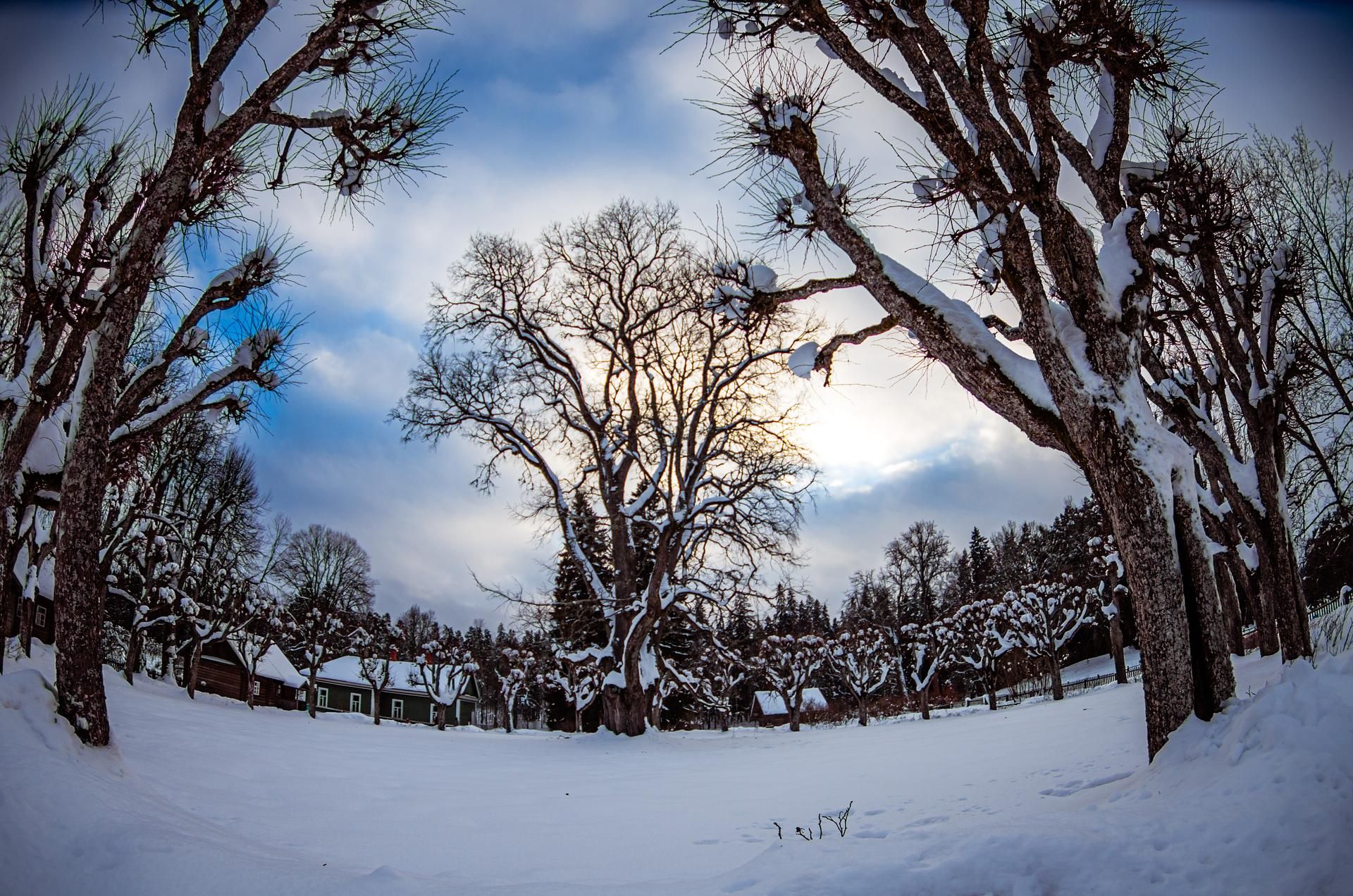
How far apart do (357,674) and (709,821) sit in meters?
46.3

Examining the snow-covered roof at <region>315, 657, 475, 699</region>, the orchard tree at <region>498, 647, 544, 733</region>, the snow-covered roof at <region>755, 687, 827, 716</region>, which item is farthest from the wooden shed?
the snow-covered roof at <region>315, 657, 475, 699</region>

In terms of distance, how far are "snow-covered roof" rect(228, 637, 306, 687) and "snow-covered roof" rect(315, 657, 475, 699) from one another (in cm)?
546

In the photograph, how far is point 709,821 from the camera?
4.61 meters

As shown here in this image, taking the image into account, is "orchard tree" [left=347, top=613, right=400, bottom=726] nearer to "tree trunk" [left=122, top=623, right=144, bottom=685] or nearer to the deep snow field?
"tree trunk" [left=122, top=623, right=144, bottom=685]

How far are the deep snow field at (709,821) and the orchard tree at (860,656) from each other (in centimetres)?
2245

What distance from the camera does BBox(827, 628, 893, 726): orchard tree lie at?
28109 mm

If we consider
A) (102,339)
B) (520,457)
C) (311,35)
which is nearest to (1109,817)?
(102,339)

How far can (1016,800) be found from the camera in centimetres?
420

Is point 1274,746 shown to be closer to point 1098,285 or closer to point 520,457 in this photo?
point 1098,285

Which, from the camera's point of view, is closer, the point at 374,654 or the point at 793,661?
the point at 793,661

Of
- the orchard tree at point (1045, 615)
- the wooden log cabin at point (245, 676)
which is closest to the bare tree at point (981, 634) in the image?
the orchard tree at point (1045, 615)

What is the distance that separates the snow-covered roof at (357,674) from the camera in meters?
42.8

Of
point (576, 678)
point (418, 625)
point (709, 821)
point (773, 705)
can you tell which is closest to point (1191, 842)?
point (709, 821)

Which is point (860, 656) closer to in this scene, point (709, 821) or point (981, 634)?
point (981, 634)
